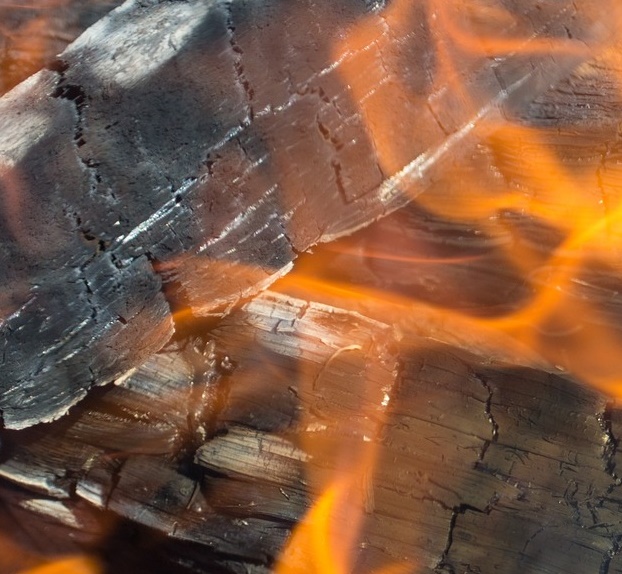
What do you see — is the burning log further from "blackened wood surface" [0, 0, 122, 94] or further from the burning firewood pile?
"blackened wood surface" [0, 0, 122, 94]

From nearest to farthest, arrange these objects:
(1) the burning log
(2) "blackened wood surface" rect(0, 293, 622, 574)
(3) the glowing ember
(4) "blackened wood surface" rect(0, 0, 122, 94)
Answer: (1) the burning log
(2) "blackened wood surface" rect(0, 293, 622, 574)
(3) the glowing ember
(4) "blackened wood surface" rect(0, 0, 122, 94)

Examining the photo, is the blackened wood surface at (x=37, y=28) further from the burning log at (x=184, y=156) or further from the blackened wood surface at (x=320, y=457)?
the blackened wood surface at (x=320, y=457)

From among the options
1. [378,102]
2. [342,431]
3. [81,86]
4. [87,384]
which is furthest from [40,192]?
[342,431]

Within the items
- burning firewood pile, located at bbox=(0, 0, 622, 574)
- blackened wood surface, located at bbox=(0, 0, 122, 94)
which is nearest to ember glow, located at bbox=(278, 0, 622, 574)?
burning firewood pile, located at bbox=(0, 0, 622, 574)

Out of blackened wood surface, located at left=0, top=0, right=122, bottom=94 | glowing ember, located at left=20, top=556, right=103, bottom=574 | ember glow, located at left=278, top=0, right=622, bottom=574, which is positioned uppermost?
blackened wood surface, located at left=0, top=0, right=122, bottom=94

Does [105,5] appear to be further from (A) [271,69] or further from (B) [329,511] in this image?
(B) [329,511]

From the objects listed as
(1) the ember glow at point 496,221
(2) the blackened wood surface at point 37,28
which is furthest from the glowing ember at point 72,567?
(2) the blackened wood surface at point 37,28

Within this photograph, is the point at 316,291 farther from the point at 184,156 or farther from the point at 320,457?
the point at 184,156

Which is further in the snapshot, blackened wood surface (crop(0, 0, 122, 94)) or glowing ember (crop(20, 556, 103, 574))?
blackened wood surface (crop(0, 0, 122, 94))
